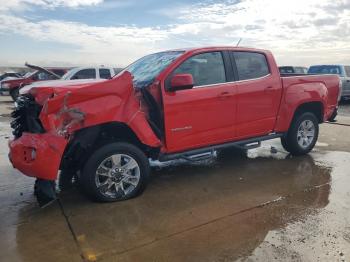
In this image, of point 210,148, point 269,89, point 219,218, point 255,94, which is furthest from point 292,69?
point 219,218

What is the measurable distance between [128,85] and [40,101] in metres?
1.00

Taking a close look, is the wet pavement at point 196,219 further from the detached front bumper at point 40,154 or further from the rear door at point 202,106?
the rear door at point 202,106

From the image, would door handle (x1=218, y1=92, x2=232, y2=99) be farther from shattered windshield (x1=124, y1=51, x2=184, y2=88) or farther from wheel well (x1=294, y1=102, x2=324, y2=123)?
wheel well (x1=294, y1=102, x2=324, y2=123)

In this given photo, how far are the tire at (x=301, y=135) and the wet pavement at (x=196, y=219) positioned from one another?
70 cm

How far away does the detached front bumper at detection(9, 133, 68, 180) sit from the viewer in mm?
3814

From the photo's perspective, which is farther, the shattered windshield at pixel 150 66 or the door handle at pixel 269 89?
the door handle at pixel 269 89

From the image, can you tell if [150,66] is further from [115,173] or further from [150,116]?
[115,173]

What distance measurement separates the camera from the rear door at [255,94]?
5.39m

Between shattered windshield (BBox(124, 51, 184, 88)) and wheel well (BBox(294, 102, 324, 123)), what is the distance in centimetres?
258

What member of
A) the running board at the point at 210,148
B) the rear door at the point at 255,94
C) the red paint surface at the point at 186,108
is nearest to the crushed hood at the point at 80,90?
the red paint surface at the point at 186,108

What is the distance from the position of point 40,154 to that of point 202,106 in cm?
219

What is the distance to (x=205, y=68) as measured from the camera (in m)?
5.09

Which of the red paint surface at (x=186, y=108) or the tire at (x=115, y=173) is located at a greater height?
the red paint surface at (x=186, y=108)

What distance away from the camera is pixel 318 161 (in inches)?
246
